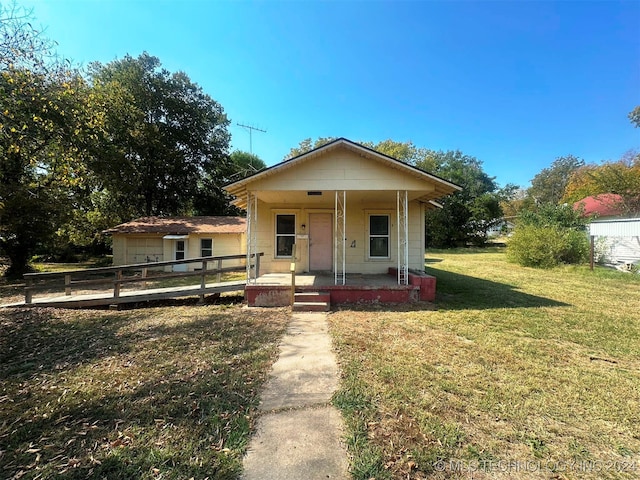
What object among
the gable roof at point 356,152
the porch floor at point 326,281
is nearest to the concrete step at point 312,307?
the porch floor at point 326,281

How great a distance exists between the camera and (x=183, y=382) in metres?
3.39

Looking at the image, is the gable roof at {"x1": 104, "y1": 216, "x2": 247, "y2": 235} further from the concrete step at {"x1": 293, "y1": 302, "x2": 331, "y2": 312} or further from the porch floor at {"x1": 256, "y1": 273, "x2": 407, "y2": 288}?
the concrete step at {"x1": 293, "y1": 302, "x2": 331, "y2": 312}

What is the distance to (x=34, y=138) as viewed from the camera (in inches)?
370

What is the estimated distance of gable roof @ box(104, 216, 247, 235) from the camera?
16328 mm

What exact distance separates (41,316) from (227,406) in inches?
259

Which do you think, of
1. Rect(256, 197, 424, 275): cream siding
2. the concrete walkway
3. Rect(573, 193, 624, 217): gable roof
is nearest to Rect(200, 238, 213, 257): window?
Rect(256, 197, 424, 275): cream siding

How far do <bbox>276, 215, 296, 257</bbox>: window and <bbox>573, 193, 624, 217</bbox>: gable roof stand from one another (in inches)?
810

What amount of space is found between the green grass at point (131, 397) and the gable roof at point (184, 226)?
10.8m

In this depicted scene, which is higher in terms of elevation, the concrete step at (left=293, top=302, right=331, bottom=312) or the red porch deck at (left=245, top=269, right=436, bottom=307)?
the red porch deck at (left=245, top=269, right=436, bottom=307)

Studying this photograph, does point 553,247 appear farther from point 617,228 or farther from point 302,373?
point 302,373

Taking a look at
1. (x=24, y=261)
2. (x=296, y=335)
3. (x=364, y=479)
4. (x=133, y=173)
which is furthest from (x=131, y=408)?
(x=133, y=173)

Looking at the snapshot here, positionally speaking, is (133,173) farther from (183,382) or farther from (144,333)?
(183,382)

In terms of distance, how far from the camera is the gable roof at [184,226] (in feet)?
53.6

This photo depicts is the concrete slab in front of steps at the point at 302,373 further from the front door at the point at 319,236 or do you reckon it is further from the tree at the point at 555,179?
the tree at the point at 555,179
